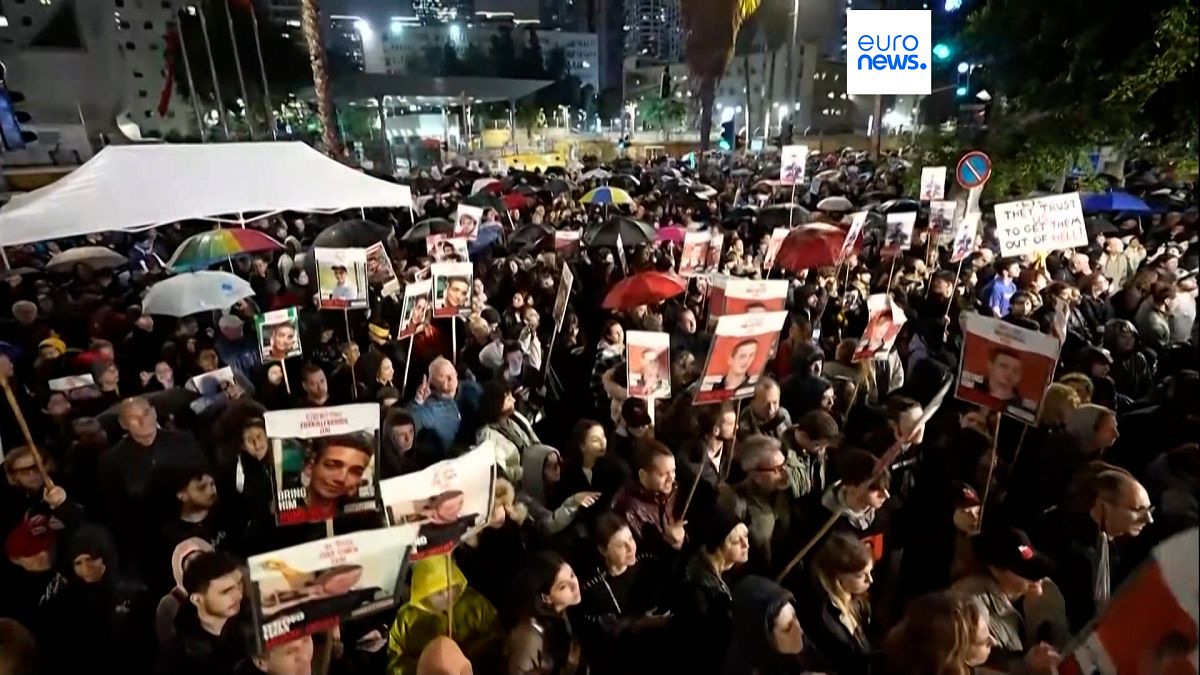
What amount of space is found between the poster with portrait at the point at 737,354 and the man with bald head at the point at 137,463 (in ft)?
9.81

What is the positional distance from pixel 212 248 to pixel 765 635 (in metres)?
8.55

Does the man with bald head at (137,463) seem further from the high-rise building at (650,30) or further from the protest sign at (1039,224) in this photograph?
the high-rise building at (650,30)

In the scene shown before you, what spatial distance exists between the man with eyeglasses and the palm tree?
3807 centimetres

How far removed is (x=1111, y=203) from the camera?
1112 centimetres

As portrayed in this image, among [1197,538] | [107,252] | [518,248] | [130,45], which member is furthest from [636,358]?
[130,45]

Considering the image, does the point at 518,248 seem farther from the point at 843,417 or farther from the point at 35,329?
the point at 843,417

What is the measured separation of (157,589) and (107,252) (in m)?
8.49

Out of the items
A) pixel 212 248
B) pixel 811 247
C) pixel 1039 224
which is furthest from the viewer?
pixel 212 248

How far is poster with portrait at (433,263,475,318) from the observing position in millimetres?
6359

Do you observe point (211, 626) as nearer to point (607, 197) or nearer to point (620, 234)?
point (620, 234)

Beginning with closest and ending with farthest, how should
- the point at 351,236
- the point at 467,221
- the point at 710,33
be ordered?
1. the point at 467,221
2. the point at 351,236
3. the point at 710,33

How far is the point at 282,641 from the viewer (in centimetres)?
258

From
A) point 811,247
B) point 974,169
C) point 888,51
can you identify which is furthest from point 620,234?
point 888,51

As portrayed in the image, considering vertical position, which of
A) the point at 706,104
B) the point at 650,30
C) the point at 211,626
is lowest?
the point at 211,626
